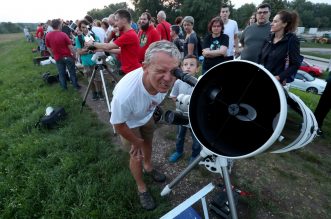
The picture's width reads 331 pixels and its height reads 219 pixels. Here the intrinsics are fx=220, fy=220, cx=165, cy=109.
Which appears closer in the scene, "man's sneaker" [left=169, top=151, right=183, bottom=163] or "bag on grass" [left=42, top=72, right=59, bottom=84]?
"man's sneaker" [left=169, top=151, right=183, bottom=163]

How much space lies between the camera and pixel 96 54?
4199 millimetres

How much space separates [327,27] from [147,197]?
330ft

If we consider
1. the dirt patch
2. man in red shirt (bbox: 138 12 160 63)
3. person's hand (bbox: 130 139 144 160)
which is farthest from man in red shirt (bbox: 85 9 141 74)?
person's hand (bbox: 130 139 144 160)

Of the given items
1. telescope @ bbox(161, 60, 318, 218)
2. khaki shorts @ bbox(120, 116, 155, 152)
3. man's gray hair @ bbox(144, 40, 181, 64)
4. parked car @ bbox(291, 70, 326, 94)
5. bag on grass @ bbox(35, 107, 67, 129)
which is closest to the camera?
telescope @ bbox(161, 60, 318, 218)

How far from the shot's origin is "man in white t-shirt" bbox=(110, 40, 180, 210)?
1638mm

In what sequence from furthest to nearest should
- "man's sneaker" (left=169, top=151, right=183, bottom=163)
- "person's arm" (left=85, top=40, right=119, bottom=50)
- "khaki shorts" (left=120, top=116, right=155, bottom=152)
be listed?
1. "person's arm" (left=85, top=40, right=119, bottom=50)
2. "man's sneaker" (left=169, top=151, right=183, bottom=163)
3. "khaki shorts" (left=120, top=116, right=155, bottom=152)

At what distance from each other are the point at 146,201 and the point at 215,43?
2950mm

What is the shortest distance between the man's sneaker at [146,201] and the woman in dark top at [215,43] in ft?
8.51

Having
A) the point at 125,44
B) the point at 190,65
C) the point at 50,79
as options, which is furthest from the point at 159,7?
the point at 190,65

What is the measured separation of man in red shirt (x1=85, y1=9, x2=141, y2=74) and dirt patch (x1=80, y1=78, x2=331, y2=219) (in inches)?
63.6

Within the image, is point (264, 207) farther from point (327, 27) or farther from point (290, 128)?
point (327, 27)

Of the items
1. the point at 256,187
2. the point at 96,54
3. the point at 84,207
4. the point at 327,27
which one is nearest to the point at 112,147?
the point at 84,207

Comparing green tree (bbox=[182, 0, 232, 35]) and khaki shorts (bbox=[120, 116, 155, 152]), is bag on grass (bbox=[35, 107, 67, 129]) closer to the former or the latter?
khaki shorts (bbox=[120, 116, 155, 152])

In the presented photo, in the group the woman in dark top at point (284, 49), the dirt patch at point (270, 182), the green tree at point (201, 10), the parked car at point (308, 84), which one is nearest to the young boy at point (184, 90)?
the dirt patch at point (270, 182)
